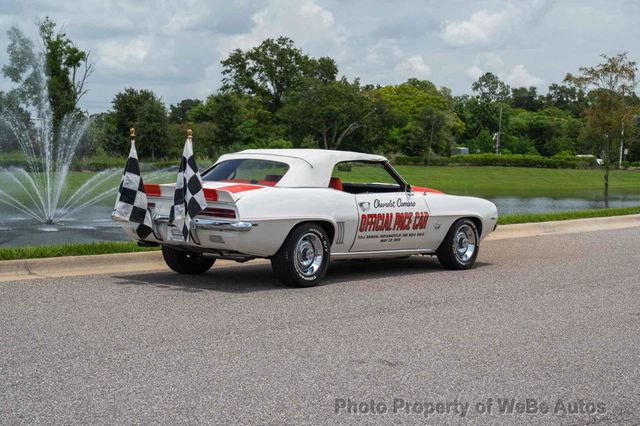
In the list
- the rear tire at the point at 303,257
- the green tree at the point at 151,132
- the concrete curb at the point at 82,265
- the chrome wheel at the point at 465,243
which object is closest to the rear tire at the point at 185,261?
the concrete curb at the point at 82,265

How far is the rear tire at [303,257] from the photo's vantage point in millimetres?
9688

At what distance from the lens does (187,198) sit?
9.43 metres

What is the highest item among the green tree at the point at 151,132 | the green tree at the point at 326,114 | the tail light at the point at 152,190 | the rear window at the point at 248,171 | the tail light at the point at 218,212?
the green tree at the point at 326,114

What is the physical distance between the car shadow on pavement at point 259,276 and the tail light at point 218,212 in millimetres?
823

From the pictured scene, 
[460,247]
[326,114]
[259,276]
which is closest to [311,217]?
[259,276]

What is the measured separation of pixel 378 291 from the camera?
9914 mm

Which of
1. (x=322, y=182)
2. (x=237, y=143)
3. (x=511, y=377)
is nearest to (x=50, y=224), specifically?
(x=322, y=182)

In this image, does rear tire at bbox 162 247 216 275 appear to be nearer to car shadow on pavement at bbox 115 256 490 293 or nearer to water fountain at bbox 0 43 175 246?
car shadow on pavement at bbox 115 256 490 293

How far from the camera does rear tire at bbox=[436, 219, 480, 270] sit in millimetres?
11656

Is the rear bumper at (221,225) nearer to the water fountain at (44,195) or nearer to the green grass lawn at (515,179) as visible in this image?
the water fountain at (44,195)

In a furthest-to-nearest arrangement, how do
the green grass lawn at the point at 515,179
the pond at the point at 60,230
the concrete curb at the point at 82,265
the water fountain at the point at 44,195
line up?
the green grass lawn at the point at 515,179 < the water fountain at the point at 44,195 < the pond at the point at 60,230 < the concrete curb at the point at 82,265

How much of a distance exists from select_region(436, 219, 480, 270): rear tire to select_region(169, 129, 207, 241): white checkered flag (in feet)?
11.9

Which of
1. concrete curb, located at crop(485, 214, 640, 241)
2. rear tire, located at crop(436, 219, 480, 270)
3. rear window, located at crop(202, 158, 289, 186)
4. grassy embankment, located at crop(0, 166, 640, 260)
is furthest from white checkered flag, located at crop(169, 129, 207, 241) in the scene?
grassy embankment, located at crop(0, 166, 640, 260)

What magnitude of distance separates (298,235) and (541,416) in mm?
4659
